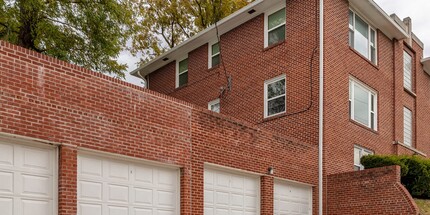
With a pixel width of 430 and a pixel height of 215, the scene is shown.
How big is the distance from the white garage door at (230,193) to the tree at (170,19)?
1783 cm

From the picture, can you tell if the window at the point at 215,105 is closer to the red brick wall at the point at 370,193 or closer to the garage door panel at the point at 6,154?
the red brick wall at the point at 370,193

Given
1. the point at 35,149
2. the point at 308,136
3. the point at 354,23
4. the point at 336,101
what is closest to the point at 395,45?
the point at 354,23

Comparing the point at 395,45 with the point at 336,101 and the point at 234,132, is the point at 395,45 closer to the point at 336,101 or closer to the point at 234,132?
the point at 336,101

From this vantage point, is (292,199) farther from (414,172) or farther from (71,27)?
(71,27)

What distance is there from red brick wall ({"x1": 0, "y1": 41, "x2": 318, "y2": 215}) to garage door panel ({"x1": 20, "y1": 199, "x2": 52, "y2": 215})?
224mm

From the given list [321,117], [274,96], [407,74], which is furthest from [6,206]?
[407,74]

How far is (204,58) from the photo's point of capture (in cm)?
2120

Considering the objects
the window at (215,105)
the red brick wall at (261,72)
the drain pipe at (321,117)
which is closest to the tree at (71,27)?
the red brick wall at (261,72)

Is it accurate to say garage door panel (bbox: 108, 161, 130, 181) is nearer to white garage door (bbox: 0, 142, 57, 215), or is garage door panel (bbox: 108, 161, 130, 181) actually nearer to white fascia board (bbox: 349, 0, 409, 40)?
white garage door (bbox: 0, 142, 57, 215)

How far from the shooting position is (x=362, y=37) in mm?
18547

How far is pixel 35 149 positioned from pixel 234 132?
5.61 meters

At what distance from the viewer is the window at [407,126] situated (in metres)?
21.0

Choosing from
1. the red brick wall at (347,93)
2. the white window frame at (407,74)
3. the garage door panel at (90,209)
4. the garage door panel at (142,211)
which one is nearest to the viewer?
the garage door panel at (90,209)

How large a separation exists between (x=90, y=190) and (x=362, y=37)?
42.8 feet
